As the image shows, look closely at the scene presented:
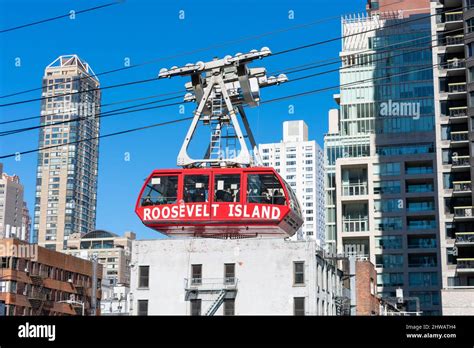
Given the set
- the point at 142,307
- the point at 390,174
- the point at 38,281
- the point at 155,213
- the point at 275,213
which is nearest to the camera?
the point at 275,213

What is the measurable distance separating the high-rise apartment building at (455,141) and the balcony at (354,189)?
2682 centimetres

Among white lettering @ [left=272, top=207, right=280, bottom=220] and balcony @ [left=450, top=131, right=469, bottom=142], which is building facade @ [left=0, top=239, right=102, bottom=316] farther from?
balcony @ [left=450, top=131, right=469, bottom=142]

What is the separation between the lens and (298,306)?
6656cm

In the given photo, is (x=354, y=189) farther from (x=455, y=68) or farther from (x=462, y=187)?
(x=455, y=68)

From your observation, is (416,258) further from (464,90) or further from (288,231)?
(288,231)

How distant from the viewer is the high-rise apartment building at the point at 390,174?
11775cm

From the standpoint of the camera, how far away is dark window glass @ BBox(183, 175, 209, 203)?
48.3m

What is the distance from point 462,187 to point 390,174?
28283 mm

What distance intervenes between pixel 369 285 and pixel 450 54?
1376 inches

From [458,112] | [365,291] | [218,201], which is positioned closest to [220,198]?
[218,201]

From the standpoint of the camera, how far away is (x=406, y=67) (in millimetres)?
132625

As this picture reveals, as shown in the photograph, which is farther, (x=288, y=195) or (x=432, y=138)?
(x=432, y=138)
